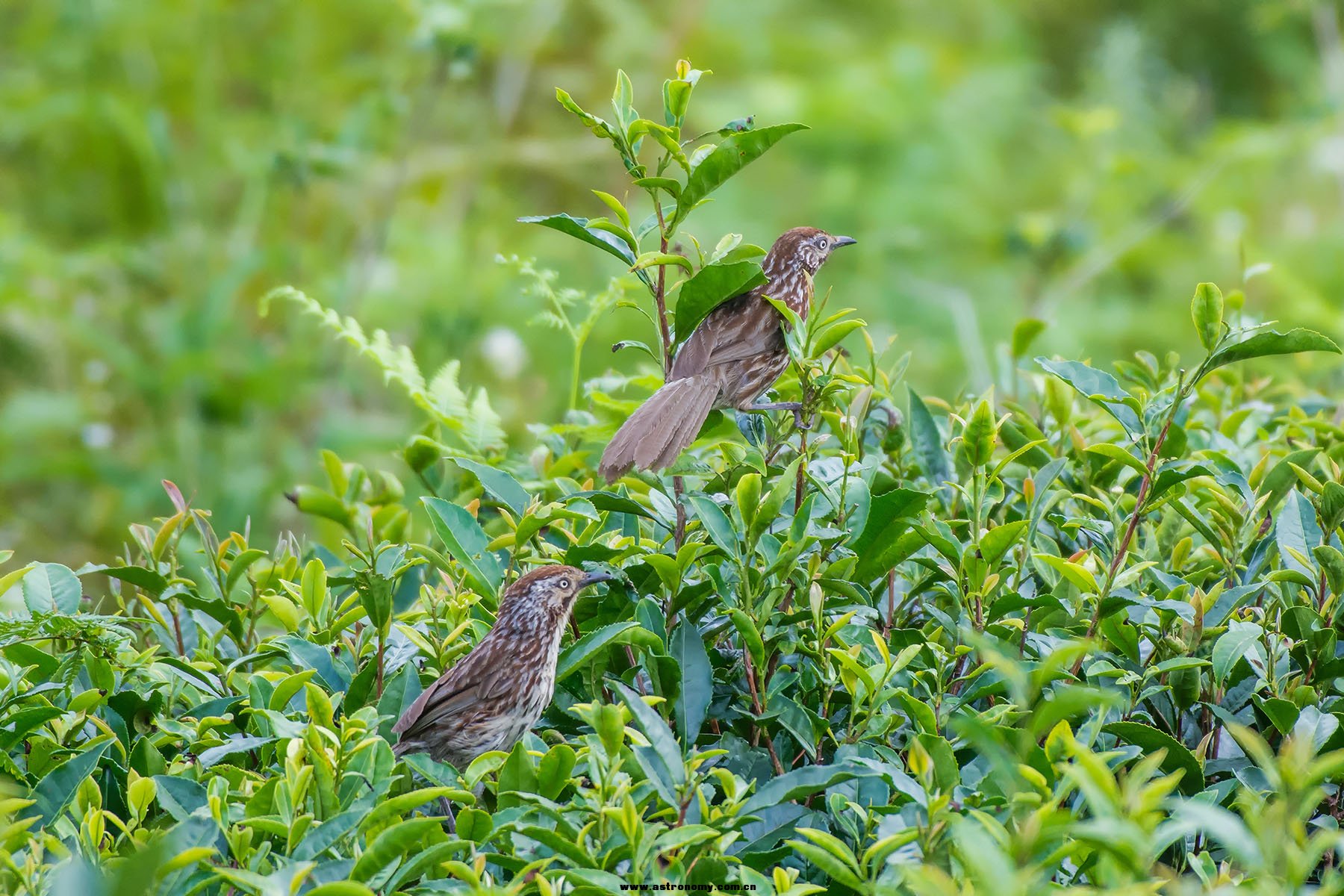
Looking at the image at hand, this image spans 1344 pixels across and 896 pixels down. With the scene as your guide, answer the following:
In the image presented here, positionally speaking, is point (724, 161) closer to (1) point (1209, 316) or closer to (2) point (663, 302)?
(2) point (663, 302)

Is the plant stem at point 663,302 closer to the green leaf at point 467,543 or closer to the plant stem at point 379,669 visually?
the green leaf at point 467,543

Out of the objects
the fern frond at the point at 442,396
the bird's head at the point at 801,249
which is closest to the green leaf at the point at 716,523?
the fern frond at the point at 442,396

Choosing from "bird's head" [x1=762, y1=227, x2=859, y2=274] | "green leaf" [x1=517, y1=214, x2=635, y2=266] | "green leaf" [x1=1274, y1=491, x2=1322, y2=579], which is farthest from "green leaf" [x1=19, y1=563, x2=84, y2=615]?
"green leaf" [x1=1274, y1=491, x2=1322, y2=579]

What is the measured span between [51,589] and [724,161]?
122 centimetres

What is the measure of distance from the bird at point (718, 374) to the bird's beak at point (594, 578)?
0.47 feet

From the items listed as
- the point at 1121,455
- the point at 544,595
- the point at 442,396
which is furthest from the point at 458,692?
the point at 1121,455

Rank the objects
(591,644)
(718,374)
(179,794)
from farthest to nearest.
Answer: (718,374) → (591,644) → (179,794)

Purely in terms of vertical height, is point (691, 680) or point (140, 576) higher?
point (140, 576)

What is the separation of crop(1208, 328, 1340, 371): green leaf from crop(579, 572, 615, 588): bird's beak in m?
0.86

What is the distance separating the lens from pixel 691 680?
5.47ft

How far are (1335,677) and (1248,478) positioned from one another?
1.41 feet

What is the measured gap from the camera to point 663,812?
1450 mm

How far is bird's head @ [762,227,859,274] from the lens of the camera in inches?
107

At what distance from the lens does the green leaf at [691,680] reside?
1635 mm
